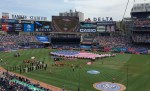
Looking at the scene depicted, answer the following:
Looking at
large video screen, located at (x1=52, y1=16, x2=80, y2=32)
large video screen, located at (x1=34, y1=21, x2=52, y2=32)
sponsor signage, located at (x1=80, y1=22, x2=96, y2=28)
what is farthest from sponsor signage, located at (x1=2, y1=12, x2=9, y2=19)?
sponsor signage, located at (x1=80, y1=22, x2=96, y2=28)

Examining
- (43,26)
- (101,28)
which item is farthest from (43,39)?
(101,28)

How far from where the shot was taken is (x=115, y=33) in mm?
116250

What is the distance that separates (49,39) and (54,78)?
220 feet

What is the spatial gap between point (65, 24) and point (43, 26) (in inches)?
438

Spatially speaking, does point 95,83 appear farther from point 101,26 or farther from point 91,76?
point 101,26

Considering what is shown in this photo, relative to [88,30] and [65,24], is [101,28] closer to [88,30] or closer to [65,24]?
[88,30]

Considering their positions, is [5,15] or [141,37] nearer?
[141,37]

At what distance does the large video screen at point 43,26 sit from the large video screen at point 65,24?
3.48 metres

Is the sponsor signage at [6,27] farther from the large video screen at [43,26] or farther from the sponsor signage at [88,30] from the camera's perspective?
the sponsor signage at [88,30]

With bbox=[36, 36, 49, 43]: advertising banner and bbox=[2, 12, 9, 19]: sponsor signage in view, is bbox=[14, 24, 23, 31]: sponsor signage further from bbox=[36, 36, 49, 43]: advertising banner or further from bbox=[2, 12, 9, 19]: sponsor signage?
bbox=[36, 36, 49, 43]: advertising banner

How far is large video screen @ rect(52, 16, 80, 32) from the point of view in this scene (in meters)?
109

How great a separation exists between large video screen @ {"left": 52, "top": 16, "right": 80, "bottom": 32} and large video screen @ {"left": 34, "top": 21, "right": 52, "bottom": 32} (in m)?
3.48

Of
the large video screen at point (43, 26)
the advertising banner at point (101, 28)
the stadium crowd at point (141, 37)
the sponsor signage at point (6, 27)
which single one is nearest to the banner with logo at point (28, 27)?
the large video screen at point (43, 26)

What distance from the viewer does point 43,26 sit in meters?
112
